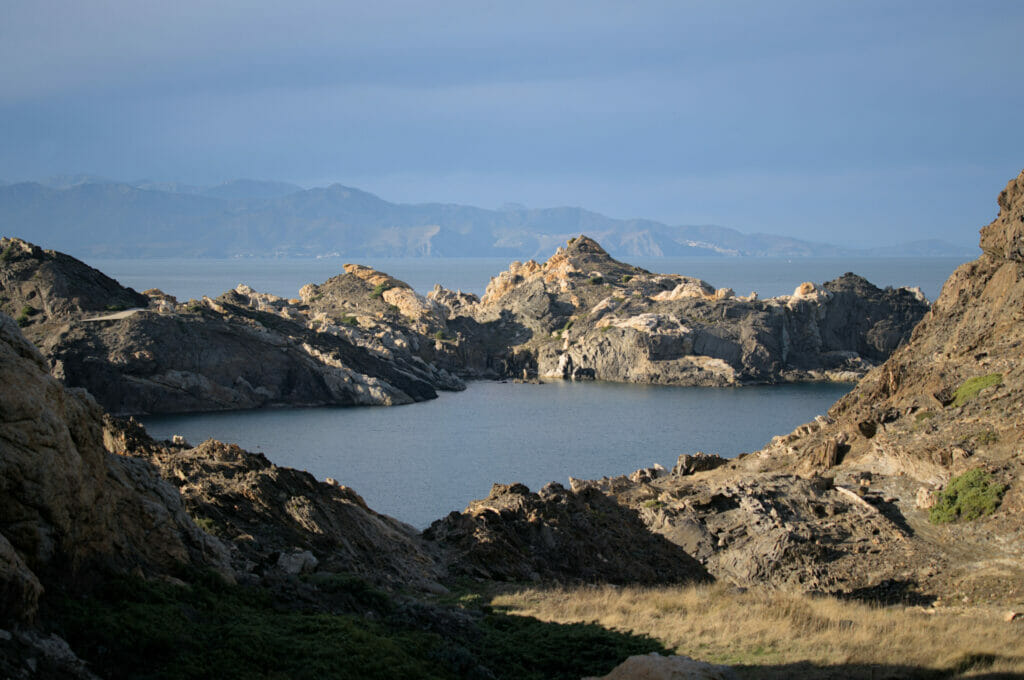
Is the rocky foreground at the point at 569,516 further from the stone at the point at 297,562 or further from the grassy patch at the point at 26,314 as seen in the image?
the grassy patch at the point at 26,314

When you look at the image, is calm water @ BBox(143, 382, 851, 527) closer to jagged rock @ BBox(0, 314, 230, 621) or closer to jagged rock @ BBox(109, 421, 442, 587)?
jagged rock @ BBox(109, 421, 442, 587)

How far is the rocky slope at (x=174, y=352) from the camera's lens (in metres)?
60.8

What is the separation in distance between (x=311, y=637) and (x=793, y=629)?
756 cm

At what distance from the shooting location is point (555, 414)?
6362 cm

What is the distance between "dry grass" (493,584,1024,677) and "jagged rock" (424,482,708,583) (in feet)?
9.56

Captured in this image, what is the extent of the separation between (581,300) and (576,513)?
248 feet

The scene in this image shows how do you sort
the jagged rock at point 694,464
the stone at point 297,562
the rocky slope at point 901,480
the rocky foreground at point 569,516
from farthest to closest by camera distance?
the jagged rock at point 694,464 → the rocky slope at point 901,480 → the stone at point 297,562 → the rocky foreground at point 569,516

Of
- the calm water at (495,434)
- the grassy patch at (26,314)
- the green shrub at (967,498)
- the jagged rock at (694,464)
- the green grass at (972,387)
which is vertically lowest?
the calm water at (495,434)

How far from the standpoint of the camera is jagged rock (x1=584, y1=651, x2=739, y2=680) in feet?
36.8

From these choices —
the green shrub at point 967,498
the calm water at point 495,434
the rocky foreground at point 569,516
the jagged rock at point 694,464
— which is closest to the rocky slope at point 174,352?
the calm water at point 495,434

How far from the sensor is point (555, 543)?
22953 mm

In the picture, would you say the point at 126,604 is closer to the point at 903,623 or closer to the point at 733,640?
the point at 733,640

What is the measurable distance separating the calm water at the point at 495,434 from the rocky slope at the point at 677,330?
18.7 ft

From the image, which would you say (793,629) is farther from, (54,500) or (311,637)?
(54,500)
